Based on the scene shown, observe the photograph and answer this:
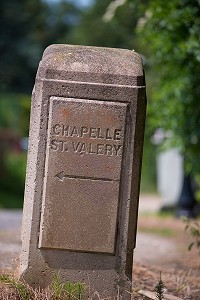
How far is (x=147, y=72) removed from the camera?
2338cm

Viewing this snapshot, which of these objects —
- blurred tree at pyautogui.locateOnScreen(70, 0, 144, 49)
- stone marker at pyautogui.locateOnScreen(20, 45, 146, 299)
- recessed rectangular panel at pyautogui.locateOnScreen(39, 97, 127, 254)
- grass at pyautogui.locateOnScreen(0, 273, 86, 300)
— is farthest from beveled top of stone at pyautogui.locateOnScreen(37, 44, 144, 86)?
blurred tree at pyautogui.locateOnScreen(70, 0, 144, 49)

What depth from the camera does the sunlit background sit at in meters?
11.2

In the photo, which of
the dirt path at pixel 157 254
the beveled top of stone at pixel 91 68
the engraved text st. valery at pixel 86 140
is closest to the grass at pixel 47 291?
the dirt path at pixel 157 254

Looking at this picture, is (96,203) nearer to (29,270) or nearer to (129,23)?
(29,270)

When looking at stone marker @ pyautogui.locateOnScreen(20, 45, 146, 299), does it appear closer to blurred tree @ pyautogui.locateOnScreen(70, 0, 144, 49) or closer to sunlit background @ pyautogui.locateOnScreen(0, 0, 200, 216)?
sunlit background @ pyautogui.locateOnScreen(0, 0, 200, 216)

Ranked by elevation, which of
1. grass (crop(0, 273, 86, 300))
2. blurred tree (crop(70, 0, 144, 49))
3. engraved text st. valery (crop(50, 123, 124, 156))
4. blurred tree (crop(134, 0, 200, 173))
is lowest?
grass (crop(0, 273, 86, 300))

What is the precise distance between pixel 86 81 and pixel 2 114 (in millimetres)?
33506

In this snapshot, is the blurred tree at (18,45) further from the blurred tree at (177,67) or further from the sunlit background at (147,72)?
the blurred tree at (177,67)

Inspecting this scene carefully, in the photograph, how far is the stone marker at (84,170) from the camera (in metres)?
6.54

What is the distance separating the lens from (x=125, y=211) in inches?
260

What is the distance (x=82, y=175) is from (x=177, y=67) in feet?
19.2

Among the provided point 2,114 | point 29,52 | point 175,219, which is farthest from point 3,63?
point 175,219

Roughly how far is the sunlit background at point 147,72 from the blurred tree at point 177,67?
12 mm

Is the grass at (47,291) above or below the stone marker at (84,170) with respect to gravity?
below
